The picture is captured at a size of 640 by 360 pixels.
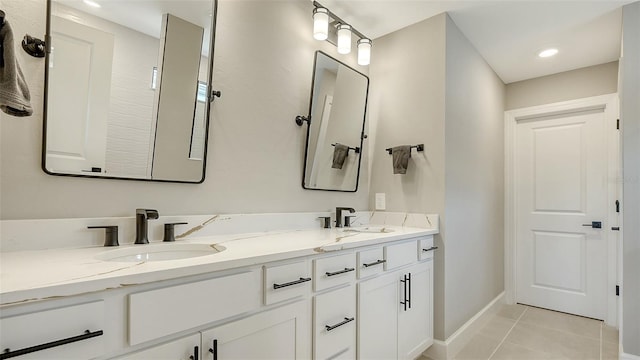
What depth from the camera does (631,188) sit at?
2078mm

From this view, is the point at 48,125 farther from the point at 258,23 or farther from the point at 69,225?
the point at 258,23

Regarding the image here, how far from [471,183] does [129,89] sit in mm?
2545

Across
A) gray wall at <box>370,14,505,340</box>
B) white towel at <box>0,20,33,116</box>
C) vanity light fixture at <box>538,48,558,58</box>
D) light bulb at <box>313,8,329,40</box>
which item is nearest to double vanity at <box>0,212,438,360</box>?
white towel at <box>0,20,33,116</box>

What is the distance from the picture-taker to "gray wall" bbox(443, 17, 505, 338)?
7.97 feet

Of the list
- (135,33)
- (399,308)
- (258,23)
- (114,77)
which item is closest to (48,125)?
(114,77)

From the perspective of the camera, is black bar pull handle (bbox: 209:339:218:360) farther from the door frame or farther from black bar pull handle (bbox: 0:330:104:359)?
the door frame

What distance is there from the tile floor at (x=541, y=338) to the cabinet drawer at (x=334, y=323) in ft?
4.13

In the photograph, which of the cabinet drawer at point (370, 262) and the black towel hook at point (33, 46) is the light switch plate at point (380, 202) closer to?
the cabinet drawer at point (370, 262)

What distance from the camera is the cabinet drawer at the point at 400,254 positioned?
1.83 metres

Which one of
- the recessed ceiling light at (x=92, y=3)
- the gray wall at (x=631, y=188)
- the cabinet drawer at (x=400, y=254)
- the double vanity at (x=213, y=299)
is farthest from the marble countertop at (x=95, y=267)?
the gray wall at (x=631, y=188)

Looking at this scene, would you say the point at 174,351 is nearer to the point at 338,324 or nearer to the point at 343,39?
the point at 338,324

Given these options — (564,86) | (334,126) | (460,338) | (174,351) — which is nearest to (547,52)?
(564,86)

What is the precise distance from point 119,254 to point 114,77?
0.72 metres

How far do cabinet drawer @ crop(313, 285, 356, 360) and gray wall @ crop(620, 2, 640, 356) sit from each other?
185 cm
